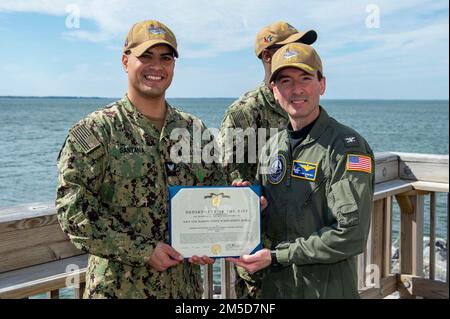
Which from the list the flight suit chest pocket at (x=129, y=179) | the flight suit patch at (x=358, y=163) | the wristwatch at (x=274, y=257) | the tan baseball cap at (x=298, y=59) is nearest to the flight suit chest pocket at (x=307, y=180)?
the flight suit patch at (x=358, y=163)

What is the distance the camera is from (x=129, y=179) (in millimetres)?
2246

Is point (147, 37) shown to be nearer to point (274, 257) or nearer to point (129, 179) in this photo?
point (129, 179)

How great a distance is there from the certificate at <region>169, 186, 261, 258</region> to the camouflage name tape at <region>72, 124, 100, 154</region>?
14.6 inches

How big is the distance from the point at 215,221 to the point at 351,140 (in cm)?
68

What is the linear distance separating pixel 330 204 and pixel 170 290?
31.9 inches

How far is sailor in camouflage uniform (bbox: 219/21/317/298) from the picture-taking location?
3049 millimetres

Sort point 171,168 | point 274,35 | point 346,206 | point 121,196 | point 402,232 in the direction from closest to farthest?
point 346,206
point 121,196
point 171,168
point 274,35
point 402,232

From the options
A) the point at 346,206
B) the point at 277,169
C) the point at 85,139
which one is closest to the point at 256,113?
the point at 277,169

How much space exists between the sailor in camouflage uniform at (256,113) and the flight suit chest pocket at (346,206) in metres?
0.91

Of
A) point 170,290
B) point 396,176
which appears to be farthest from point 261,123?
point 396,176

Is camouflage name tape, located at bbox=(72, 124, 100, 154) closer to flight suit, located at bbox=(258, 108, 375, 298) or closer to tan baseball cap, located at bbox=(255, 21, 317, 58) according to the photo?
flight suit, located at bbox=(258, 108, 375, 298)

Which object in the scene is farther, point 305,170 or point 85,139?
point 305,170

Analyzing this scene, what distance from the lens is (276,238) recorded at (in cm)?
243

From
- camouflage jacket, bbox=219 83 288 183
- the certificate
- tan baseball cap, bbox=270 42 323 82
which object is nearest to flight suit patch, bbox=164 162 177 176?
the certificate
